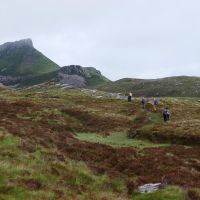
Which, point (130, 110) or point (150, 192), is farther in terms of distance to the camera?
point (130, 110)

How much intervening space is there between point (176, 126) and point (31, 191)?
35.9 m

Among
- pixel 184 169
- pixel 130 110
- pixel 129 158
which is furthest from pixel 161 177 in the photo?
pixel 130 110

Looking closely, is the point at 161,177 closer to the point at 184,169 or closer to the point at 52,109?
the point at 184,169

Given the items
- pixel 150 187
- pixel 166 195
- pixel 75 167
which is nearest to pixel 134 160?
pixel 75 167

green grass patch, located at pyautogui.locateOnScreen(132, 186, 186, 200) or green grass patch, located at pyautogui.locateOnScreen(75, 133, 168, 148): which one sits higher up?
green grass patch, located at pyautogui.locateOnScreen(132, 186, 186, 200)

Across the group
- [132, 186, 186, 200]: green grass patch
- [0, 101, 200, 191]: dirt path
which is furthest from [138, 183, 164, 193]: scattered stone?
[0, 101, 200, 191]: dirt path

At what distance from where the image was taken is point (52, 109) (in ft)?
223

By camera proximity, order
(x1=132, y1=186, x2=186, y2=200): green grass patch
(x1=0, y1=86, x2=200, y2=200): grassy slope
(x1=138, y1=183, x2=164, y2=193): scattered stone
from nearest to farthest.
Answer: (x1=0, y1=86, x2=200, y2=200): grassy slope, (x1=132, y1=186, x2=186, y2=200): green grass patch, (x1=138, y1=183, x2=164, y2=193): scattered stone

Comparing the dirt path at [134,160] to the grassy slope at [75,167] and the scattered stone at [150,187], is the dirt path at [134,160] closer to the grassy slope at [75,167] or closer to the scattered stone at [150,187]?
the grassy slope at [75,167]

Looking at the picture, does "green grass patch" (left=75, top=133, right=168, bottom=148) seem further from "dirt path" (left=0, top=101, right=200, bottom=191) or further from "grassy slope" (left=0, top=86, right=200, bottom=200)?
"dirt path" (left=0, top=101, right=200, bottom=191)

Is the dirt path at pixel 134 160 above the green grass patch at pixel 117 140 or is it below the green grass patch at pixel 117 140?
above

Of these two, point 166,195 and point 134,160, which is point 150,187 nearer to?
point 166,195

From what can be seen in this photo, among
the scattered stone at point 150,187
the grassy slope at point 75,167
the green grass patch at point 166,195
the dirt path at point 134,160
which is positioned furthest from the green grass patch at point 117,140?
the green grass patch at point 166,195

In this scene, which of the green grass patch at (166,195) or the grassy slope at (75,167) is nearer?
the grassy slope at (75,167)
